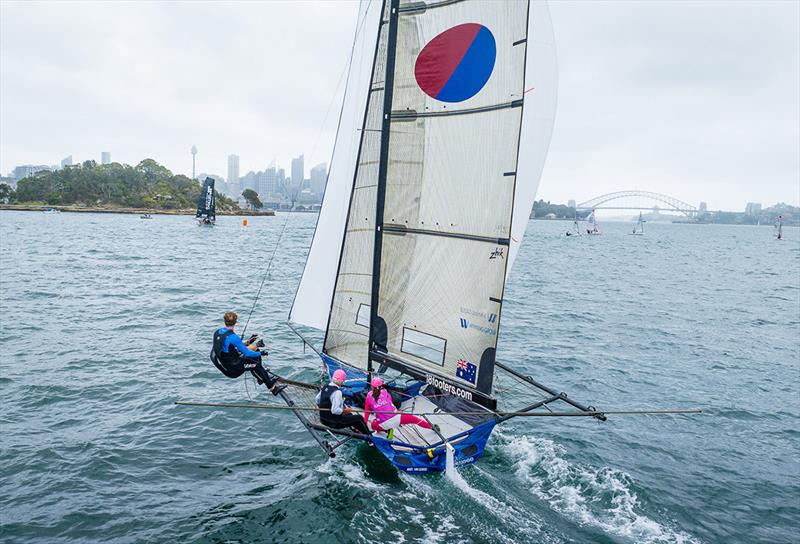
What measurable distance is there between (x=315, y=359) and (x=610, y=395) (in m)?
9.76

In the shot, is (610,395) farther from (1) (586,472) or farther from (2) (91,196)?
(2) (91,196)

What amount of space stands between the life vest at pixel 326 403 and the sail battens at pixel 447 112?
5429 millimetres

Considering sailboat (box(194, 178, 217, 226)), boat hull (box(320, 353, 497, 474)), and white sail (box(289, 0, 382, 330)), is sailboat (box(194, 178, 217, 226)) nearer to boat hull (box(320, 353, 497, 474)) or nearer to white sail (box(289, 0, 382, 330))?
white sail (box(289, 0, 382, 330))

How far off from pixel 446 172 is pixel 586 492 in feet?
23.0

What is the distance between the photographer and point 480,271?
990 centimetres

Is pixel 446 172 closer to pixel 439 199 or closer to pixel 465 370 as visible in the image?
pixel 439 199

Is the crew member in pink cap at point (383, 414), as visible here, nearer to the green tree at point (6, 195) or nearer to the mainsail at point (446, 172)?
the mainsail at point (446, 172)

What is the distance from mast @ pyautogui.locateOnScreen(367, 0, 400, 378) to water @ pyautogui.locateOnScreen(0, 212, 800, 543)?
3043 millimetres

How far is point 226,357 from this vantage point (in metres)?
10.4

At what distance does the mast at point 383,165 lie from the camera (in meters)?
9.91

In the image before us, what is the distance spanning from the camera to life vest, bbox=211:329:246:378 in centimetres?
1030

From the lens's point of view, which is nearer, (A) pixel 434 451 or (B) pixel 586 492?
(A) pixel 434 451

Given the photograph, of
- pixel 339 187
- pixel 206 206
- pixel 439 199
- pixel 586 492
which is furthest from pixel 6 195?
pixel 586 492

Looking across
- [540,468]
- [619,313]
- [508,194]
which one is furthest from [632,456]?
[619,313]
